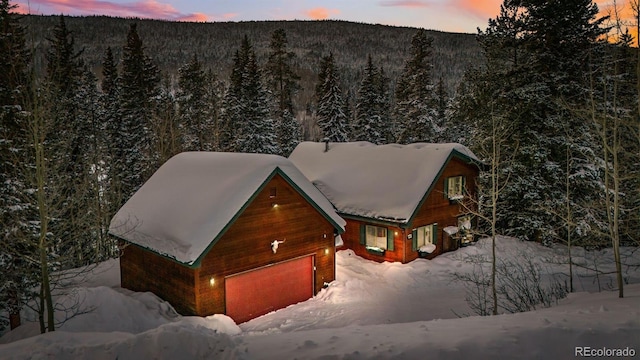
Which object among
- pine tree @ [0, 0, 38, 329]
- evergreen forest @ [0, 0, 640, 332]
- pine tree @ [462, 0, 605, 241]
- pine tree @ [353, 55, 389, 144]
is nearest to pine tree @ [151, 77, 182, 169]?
evergreen forest @ [0, 0, 640, 332]

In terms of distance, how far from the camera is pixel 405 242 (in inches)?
839

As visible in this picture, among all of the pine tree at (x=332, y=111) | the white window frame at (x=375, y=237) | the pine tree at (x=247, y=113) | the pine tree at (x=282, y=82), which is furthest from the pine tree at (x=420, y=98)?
the white window frame at (x=375, y=237)

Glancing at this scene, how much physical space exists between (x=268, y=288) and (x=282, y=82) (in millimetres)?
31682

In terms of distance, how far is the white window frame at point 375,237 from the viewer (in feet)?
73.2

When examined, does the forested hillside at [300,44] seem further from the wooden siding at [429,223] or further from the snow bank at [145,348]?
the snow bank at [145,348]

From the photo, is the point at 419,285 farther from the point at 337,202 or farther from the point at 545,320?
the point at 545,320

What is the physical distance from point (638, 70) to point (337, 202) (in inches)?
617

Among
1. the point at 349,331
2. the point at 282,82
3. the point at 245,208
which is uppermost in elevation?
the point at 282,82

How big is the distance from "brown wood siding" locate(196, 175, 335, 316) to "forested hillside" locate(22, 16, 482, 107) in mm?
71559

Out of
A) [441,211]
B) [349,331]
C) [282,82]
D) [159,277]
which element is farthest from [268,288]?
[282,82]

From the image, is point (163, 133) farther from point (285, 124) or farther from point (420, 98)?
point (420, 98)

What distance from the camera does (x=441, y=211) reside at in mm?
23891

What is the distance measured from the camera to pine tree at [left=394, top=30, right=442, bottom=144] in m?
38.9

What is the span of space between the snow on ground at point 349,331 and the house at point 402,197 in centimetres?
479
